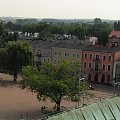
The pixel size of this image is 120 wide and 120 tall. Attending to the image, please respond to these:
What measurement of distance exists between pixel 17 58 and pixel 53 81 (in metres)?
27.0

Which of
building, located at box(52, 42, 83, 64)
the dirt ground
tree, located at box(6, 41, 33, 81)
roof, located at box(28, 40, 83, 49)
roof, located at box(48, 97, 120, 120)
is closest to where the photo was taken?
roof, located at box(48, 97, 120, 120)

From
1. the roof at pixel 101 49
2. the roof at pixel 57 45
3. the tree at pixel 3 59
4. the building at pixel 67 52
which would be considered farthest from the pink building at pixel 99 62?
the tree at pixel 3 59

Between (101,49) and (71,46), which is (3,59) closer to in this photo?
(71,46)

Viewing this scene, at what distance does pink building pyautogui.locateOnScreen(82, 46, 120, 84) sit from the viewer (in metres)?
71.3

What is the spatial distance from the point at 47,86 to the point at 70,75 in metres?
4.52

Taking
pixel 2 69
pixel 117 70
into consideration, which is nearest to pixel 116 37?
pixel 117 70

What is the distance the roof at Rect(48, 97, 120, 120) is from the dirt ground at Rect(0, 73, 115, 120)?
57.8ft

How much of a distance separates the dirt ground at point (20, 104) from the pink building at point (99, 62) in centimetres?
760

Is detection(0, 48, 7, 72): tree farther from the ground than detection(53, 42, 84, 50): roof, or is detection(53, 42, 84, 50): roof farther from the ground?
detection(53, 42, 84, 50): roof

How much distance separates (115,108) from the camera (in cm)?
2622

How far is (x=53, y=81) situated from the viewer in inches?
1689

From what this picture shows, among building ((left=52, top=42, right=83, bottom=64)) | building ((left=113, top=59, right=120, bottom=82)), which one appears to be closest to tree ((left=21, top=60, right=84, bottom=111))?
building ((left=113, top=59, right=120, bottom=82))

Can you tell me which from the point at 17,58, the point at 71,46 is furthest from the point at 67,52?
the point at 17,58

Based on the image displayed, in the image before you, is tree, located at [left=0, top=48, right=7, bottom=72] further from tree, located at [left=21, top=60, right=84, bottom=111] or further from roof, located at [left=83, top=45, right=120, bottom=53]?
tree, located at [left=21, top=60, right=84, bottom=111]
